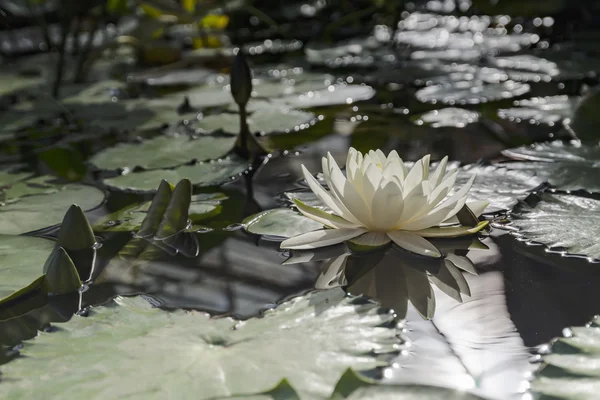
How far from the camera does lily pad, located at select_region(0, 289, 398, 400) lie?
0.82 meters

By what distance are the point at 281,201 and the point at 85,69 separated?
264 cm

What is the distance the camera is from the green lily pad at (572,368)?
0.75m

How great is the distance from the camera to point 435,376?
0.84 metres

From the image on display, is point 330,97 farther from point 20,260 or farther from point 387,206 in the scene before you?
point 20,260

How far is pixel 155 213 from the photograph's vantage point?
148 cm

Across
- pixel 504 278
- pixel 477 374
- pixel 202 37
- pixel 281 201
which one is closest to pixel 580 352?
pixel 477 374

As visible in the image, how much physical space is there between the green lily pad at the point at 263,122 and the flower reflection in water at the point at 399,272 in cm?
109

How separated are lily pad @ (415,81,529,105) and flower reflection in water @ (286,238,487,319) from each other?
1.46 meters

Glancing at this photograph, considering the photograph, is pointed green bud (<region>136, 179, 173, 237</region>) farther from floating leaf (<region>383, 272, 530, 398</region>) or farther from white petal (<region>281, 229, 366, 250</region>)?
floating leaf (<region>383, 272, 530, 398</region>)

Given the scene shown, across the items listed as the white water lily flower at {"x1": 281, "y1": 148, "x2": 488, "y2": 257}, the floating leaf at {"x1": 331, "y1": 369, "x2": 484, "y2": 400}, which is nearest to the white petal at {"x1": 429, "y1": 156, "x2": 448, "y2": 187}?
the white water lily flower at {"x1": 281, "y1": 148, "x2": 488, "y2": 257}

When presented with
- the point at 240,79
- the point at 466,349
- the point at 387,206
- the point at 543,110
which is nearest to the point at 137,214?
the point at 240,79

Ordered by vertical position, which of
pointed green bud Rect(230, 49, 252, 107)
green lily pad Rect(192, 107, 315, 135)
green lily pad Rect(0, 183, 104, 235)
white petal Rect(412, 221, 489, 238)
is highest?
pointed green bud Rect(230, 49, 252, 107)

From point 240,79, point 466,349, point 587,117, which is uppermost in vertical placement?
point 240,79

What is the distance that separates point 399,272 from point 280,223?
348 millimetres
